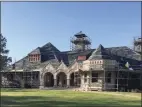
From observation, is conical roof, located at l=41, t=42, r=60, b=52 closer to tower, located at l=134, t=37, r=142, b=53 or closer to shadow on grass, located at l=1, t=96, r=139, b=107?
tower, located at l=134, t=37, r=142, b=53

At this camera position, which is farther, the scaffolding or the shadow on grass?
the scaffolding

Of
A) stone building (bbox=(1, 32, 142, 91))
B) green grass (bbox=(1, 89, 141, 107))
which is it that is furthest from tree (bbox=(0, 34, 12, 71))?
green grass (bbox=(1, 89, 141, 107))

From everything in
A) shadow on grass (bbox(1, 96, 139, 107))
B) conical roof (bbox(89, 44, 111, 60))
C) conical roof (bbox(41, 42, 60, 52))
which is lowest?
shadow on grass (bbox(1, 96, 139, 107))

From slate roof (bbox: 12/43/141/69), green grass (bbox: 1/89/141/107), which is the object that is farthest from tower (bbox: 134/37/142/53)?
green grass (bbox: 1/89/141/107)

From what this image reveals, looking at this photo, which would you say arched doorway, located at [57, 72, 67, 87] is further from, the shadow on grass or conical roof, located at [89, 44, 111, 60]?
the shadow on grass

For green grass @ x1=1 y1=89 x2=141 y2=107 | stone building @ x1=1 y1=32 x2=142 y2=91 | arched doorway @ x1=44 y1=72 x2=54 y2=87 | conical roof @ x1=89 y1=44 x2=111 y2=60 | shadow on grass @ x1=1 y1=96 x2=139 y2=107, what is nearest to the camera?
shadow on grass @ x1=1 y1=96 x2=139 y2=107

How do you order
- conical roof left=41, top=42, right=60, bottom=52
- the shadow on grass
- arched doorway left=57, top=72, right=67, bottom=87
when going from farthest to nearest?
conical roof left=41, top=42, right=60, bottom=52
arched doorway left=57, top=72, right=67, bottom=87
the shadow on grass

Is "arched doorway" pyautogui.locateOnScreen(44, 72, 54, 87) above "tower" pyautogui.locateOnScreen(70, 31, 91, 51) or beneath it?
beneath

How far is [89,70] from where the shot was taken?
53.7 meters

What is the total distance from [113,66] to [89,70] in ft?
12.2

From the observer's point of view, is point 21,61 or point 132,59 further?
point 21,61

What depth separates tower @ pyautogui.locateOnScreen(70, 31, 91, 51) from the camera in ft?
237

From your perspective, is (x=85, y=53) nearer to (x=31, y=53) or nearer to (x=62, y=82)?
(x=62, y=82)

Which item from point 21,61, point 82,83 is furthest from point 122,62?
point 21,61
